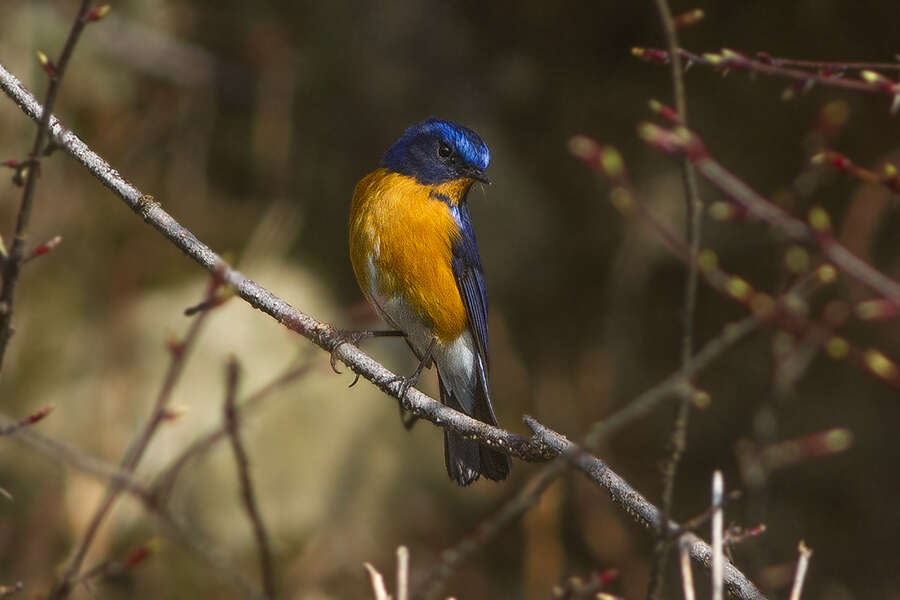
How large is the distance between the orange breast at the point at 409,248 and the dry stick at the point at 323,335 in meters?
0.63

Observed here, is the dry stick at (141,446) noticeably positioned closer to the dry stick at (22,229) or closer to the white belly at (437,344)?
the dry stick at (22,229)

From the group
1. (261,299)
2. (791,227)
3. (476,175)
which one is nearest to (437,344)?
(476,175)

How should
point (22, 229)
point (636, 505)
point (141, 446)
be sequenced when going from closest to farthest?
point (141, 446) → point (22, 229) → point (636, 505)

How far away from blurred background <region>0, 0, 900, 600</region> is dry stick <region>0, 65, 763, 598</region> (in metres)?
2.97

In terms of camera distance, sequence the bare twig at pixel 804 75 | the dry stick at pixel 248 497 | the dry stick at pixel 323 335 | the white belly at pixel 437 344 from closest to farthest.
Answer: the dry stick at pixel 248 497 < the bare twig at pixel 804 75 < the dry stick at pixel 323 335 < the white belly at pixel 437 344

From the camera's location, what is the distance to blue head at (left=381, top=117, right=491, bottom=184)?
4.86 metres

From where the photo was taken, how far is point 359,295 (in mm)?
7062

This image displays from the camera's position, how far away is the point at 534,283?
710 cm

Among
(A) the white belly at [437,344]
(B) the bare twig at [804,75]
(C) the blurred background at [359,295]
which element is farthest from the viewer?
(C) the blurred background at [359,295]

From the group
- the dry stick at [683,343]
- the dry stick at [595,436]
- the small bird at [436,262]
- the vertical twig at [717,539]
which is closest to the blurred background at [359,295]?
the small bird at [436,262]

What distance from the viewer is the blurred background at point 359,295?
6.42m

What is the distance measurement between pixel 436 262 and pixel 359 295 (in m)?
2.47

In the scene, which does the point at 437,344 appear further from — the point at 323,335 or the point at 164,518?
the point at 164,518

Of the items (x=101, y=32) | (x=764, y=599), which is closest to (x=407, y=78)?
(x=101, y=32)
